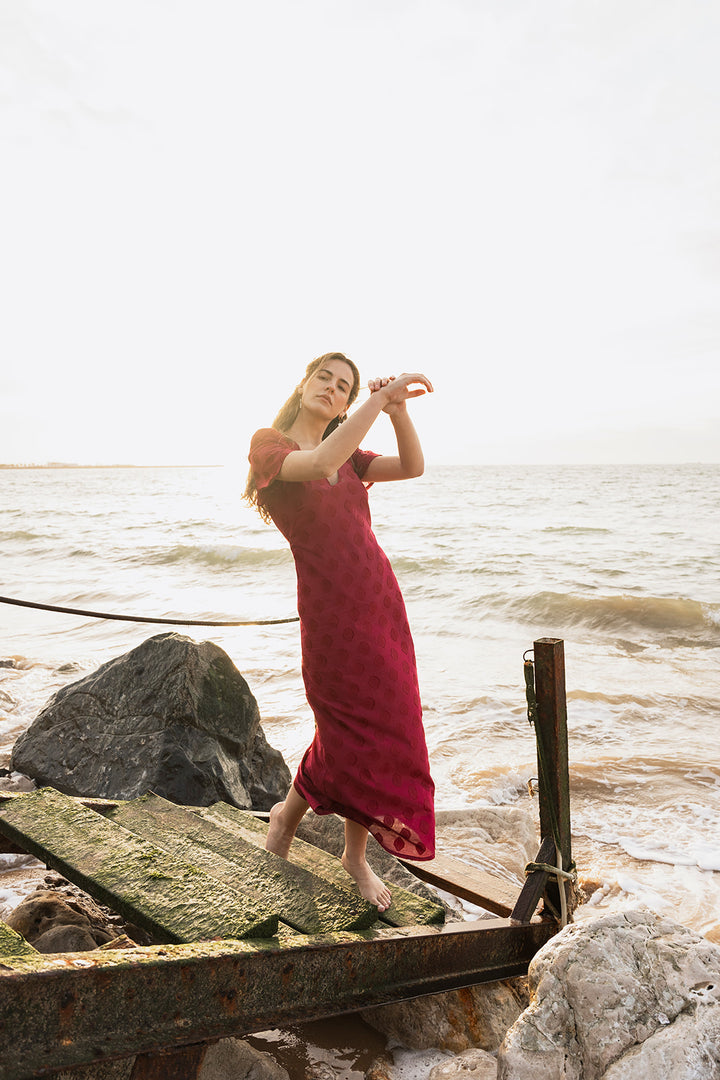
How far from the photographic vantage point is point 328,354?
2.75 metres

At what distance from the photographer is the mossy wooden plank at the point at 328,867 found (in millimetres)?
2535

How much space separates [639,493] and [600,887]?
41.2 meters

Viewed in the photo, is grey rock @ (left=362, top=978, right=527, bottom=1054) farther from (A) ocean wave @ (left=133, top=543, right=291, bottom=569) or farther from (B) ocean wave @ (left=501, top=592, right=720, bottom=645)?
(A) ocean wave @ (left=133, top=543, right=291, bottom=569)

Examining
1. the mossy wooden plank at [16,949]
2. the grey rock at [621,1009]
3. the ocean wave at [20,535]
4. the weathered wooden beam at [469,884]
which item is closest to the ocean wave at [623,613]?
the weathered wooden beam at [469,884]

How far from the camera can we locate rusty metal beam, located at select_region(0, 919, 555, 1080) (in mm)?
1434

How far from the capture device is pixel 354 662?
8.36ft

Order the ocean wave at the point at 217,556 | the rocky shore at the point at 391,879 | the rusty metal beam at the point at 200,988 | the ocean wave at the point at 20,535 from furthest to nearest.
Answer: the ocean wave at the point at 20,535
the ocean wave at the point at 217,556
the rocky shore at the point at 391,879
the rusty metal beam at the point at 200,988

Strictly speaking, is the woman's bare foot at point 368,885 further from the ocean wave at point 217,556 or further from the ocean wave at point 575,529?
the ocean wave at point 575,529

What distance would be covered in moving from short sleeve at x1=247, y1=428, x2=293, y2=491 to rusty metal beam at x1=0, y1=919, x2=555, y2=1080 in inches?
54.8

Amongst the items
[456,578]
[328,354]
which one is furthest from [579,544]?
[328,354]

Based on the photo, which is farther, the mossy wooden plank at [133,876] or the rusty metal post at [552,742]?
the rusty metal post at [552,742]

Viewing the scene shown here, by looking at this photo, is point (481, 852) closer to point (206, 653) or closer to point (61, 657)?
point (206, 653)

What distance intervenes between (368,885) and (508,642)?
8177mm

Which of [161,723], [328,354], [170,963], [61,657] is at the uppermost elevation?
[328,354]
